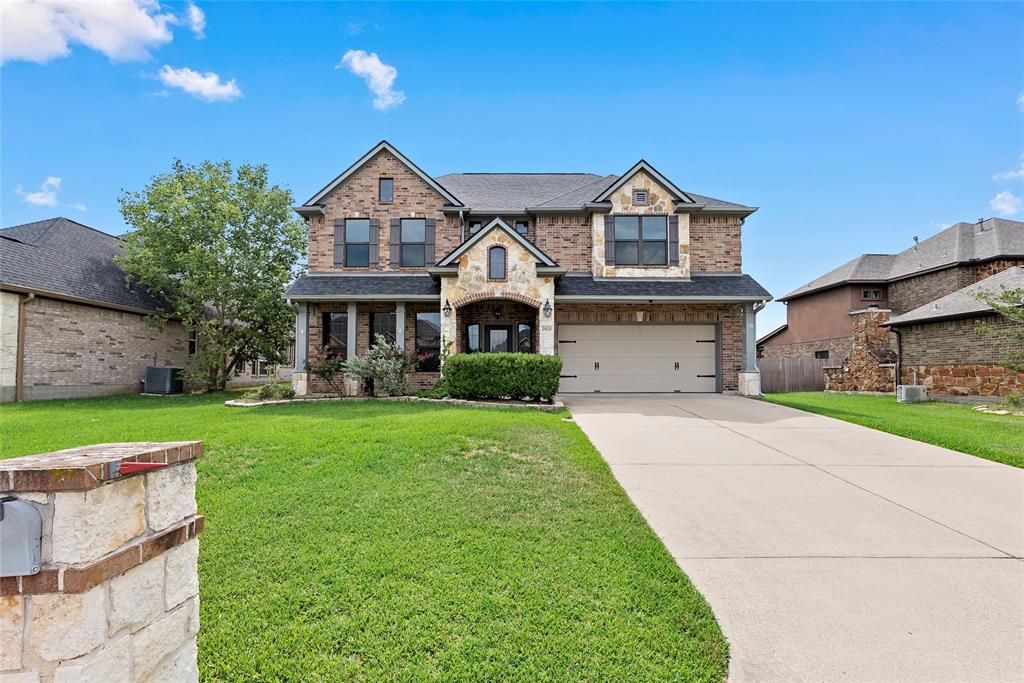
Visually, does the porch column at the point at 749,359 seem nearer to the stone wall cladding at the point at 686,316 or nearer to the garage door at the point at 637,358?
the stone wall cladding at the point at 686,316

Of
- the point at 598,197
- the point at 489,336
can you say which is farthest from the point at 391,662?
the point at 598,197

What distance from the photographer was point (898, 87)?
36.6ft

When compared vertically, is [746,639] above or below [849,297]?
below

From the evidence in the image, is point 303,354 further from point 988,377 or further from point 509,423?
point 988,377

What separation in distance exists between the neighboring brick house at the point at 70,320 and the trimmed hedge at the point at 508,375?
13.5 metres

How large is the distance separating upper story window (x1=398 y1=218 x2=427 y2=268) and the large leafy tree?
6083 mm

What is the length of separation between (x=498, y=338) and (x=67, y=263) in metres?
15.6

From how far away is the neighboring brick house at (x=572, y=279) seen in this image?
1473 centimetres

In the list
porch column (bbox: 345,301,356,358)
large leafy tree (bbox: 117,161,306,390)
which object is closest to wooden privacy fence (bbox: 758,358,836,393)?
porch column (bbox: 345,301,356,358)

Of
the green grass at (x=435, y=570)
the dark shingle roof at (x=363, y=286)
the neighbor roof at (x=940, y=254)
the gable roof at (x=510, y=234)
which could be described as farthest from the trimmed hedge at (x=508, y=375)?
the neighbor roof at (x=940, y=254)

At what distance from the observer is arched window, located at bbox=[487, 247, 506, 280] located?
1326 cm

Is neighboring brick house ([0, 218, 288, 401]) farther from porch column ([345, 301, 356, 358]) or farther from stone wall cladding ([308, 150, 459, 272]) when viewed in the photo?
porch column ([345, 301, 356, 358])

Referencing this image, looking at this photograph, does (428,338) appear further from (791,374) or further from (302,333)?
(791,374)

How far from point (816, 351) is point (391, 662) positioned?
90.5 ft
